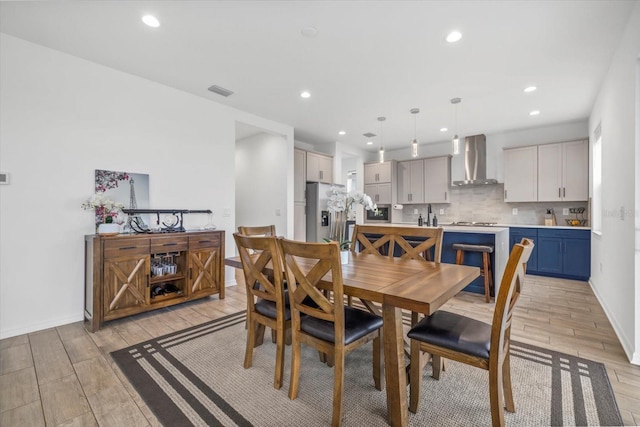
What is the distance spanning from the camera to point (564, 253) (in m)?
4.66

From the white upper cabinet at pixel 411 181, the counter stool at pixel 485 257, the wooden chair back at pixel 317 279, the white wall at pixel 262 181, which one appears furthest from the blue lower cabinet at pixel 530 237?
the wooden chair back at pixel 317 279

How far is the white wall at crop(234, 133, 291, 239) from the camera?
5.32m

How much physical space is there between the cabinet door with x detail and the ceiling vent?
2.15m

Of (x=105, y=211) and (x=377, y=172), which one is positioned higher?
(x=377, y=172)

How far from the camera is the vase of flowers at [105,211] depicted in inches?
110

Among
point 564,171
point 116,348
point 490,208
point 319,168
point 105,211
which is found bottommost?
point 116,348

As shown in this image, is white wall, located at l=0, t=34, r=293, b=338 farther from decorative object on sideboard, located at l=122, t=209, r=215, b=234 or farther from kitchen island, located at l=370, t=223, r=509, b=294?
kitchen island, located at l=370, t=223, r=509, b=294

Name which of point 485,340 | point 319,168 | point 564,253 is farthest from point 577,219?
point 485,340

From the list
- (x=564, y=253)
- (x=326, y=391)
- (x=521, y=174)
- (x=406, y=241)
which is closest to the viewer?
(x=326, y=391)

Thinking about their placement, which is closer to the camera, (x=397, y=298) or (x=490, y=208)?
(x=397, y=298)

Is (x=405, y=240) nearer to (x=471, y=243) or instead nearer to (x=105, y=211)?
(x=471, y=243)

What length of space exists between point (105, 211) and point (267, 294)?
2.29m

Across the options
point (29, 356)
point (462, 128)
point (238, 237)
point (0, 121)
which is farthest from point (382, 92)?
point (29, 356)

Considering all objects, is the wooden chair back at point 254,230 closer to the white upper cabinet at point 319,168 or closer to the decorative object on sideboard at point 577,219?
the white upper cabinet at point 319,168
